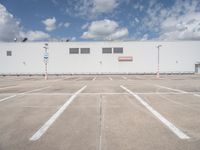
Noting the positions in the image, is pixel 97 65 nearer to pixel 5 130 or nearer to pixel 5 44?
pixel 5 44

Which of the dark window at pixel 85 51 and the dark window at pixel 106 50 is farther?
the dark window at pixel 85 51

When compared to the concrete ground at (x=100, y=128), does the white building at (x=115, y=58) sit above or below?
above

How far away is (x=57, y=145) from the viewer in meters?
3.46

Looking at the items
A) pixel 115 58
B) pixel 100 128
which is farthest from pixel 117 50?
pixel 100 128

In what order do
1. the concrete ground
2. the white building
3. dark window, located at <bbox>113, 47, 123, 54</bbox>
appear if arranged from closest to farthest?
1. the concrete ground
2. the white building
3. dark window, located at <bbox>113, 47, 123, 54</bbox>

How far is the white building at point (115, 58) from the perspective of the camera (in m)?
43.7

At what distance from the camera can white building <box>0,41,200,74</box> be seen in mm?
43656

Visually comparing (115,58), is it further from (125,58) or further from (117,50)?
(125,58)

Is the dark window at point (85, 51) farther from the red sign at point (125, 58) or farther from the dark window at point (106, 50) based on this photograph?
the red sign at point (125, 58)

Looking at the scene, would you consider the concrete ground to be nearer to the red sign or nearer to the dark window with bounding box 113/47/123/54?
the red sign

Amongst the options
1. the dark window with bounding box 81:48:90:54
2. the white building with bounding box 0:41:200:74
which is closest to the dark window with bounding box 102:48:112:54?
the white building with bounding box 0:41:200:74

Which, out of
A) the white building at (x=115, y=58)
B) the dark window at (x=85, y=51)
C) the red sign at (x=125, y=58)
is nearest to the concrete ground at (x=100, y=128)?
the white building at (x=115, y=58)

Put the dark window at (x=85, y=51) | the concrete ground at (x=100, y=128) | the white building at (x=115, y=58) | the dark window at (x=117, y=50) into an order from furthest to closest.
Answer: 1. the dark window at (x=85, y=51)
2. the dark window at (x=117, y=50)
3. the white building at (x=115, y=58)
4. the concrete ground at (x=100, y=128)

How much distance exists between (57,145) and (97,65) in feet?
133
